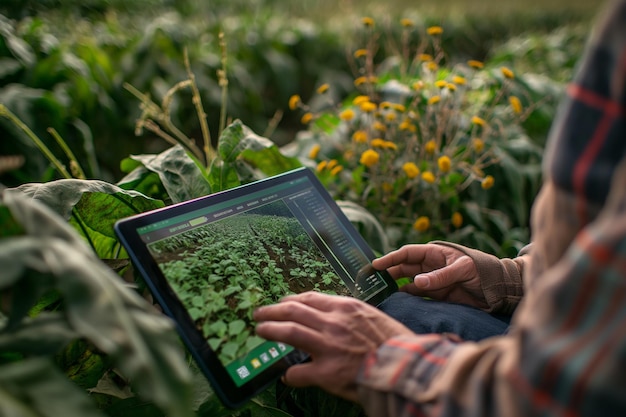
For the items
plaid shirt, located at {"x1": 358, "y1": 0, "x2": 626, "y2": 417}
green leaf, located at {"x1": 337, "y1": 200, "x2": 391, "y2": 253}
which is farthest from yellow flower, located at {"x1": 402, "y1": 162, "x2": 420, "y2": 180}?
plaid shirt, located at {"x1": 358, "y1": 0, "x2": 626, "y2": 417}

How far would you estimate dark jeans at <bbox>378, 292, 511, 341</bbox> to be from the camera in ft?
3.65

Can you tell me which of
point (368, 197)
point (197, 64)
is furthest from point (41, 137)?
point (197, 64)

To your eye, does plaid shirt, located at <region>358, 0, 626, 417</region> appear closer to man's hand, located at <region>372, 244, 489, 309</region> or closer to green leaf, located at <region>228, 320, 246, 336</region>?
green leaf, located at <region>228, 320, 246, 336</region>

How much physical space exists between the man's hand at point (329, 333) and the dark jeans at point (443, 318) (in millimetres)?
220

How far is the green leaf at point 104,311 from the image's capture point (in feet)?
1.99

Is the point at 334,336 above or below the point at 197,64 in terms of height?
below

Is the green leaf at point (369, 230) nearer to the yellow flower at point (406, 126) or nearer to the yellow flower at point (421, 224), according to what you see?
the yellow flower at point (421, 224)

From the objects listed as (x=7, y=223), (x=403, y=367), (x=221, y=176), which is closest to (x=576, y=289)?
(x=403, y=367)

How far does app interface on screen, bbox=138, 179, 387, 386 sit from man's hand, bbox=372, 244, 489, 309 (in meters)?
0.08

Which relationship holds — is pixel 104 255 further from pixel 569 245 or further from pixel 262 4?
pixel 262 4

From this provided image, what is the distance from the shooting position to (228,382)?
907 mm

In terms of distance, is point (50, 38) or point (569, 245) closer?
point (569, 245)

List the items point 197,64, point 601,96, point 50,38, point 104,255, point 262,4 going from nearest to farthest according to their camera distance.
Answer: point 601,96, point 104,255, point 50,38, point 197,64, point 262,4

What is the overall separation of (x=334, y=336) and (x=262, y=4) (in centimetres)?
803
